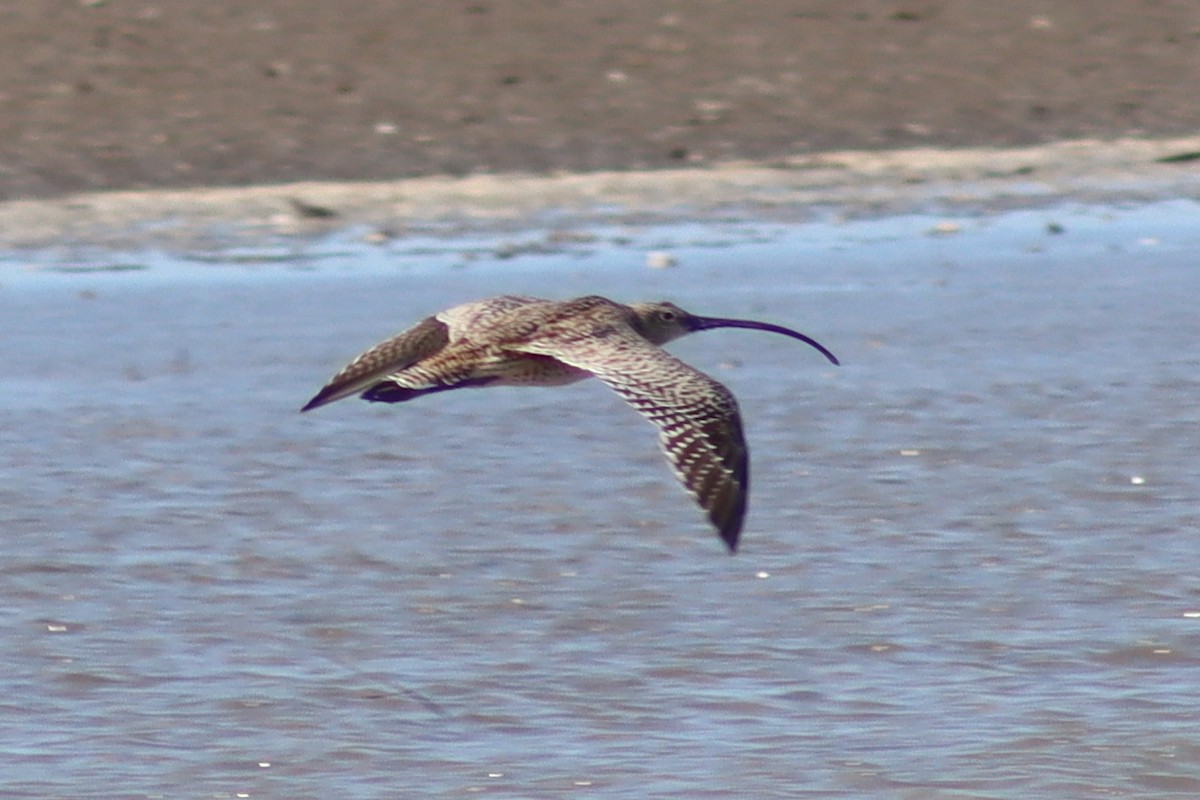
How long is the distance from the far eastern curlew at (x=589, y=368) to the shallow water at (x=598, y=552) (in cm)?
69

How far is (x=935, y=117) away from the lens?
12750 mm

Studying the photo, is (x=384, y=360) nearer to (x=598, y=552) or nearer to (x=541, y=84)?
(x=598, y=552)

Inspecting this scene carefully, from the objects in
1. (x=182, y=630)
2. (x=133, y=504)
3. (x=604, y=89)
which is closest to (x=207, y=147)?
(x=604, y=89)

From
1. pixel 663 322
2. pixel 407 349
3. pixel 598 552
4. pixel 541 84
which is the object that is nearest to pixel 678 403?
pixel 407 349

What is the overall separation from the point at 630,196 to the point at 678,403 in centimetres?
715

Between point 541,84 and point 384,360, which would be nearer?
point 384,360

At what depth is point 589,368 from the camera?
475 cm

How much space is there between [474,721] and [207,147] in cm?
711

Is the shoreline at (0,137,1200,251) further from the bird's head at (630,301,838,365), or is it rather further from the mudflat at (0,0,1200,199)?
the bird's head at (630,301,838,365)

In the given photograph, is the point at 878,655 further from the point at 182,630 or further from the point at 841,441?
the point at 841,441

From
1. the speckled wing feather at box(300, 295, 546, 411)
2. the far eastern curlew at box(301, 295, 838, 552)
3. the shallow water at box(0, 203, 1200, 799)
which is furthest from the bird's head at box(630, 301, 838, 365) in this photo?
the shallow water at box(0, 203, 1200, 799)

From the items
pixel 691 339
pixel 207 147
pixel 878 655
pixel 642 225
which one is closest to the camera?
pixel 878 655

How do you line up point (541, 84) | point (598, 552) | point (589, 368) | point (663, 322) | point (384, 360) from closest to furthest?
point (589, 368) < point (384, 360) < point (663, 322) < point (598, 552) < point (541, 84)

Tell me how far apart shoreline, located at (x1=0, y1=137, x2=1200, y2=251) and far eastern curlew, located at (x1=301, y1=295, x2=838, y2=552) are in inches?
224
